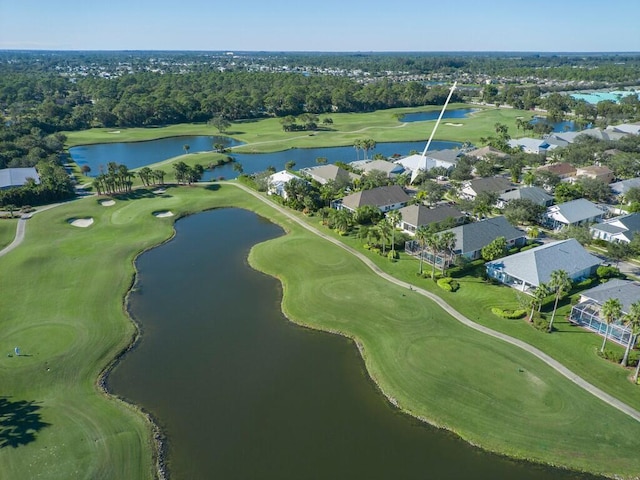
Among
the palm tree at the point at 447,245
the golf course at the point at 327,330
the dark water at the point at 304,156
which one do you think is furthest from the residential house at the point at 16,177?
the palm tree at the point at 447,245

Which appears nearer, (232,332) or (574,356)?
(574,356)

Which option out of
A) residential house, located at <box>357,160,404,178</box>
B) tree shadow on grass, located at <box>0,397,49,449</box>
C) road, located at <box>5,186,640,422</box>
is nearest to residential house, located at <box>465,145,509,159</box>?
residential house, located at <box>357,160,404,178</box>

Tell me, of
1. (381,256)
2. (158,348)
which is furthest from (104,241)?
(381,256)

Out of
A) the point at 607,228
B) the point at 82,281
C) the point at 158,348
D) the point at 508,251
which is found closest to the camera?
the point at 158,348

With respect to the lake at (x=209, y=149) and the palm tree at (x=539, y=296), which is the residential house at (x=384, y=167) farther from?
the palm tree at (x=539, y=296)

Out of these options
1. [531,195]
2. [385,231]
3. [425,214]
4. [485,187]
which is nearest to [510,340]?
[385,231]

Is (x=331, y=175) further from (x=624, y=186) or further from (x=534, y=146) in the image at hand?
(x=534, y=146)

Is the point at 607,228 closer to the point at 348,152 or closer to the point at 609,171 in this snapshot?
the point at 609,171

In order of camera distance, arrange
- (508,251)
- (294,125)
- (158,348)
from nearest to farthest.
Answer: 1. (158,348)
2. (508,251)
3. (294,125)
